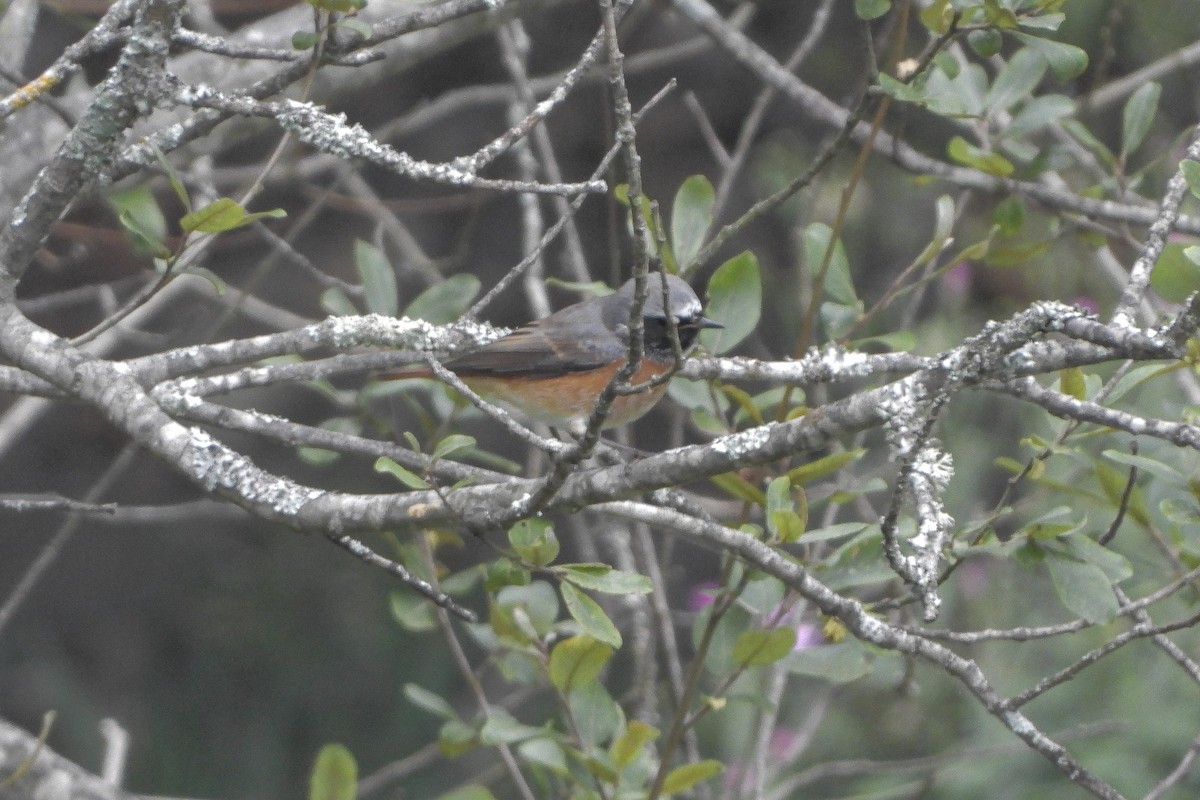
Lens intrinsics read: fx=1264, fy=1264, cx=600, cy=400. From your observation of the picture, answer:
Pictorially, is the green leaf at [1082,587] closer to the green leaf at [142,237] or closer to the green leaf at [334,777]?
the green leaf at [334,777]

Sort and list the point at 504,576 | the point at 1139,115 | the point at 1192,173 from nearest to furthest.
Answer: the point at 1192,173, the point at 504,576, the point at 1139,115

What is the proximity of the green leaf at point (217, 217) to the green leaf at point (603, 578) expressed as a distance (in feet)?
2.83

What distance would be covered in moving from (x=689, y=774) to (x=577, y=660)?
35 centimetres

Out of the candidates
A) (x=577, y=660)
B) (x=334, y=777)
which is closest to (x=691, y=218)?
(x=577, y=660)

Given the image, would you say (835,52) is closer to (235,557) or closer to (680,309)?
(680,309)

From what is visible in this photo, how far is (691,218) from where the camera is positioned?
10.2ft

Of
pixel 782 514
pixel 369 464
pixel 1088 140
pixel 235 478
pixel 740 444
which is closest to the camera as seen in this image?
pixel 740 444

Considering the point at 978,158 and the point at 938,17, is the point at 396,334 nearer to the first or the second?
the point at 938,17

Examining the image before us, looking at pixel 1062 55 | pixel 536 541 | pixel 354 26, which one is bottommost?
pixel 536 541

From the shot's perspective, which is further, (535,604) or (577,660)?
(535,604)

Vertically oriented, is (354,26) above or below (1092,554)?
above

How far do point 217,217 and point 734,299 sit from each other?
1.29 meters

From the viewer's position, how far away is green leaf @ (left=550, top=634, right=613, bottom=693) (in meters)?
2.64

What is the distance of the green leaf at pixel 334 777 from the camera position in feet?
8.83
